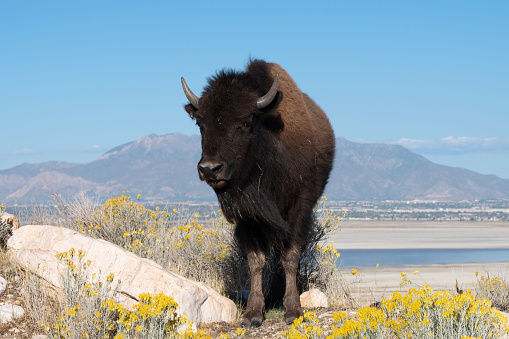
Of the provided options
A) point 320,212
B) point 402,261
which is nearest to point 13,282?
point 320,212

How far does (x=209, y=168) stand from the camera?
655 centimetres

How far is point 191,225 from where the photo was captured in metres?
10.9

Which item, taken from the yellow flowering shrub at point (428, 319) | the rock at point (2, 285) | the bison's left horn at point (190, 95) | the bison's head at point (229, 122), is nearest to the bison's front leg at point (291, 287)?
the bison's head at point (229, 122)

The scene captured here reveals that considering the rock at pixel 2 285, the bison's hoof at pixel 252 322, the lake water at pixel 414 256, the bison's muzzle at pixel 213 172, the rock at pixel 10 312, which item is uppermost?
the bison's muzzle at pixel 213 172

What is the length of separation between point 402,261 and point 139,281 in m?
24.2

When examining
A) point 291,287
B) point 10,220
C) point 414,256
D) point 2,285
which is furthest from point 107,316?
point 414,256

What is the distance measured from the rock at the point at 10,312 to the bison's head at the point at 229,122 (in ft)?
9.15

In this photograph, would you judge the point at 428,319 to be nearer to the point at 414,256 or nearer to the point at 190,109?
the point at 190,109

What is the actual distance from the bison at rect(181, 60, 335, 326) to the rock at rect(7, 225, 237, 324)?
→ 0.54 metres

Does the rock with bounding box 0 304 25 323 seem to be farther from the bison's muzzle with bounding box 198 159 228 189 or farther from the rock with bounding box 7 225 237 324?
the bison's muzzle with bounding box 198 159 228 189

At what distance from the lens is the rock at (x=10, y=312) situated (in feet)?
23.2

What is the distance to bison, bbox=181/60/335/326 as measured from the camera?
276 inches

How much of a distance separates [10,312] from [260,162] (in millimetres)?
3486

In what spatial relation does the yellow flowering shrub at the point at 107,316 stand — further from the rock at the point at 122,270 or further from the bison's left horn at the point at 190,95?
the bison's left horn at the point at 190,95
